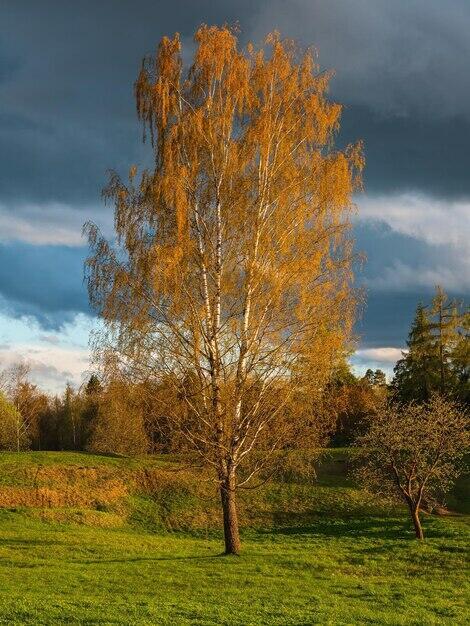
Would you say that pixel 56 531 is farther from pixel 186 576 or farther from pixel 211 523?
pixel 186 576

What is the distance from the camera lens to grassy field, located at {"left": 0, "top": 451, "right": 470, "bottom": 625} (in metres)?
15.8

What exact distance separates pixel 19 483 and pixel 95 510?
4.92 m

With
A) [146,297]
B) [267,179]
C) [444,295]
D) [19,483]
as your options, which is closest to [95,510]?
[19,483]

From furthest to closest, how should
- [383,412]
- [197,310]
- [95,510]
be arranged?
[95,510]
[383,412]
[197,310]

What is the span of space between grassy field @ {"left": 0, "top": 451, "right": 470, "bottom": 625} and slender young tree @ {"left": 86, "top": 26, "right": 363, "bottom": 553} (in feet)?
13.9

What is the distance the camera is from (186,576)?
21.1 metres

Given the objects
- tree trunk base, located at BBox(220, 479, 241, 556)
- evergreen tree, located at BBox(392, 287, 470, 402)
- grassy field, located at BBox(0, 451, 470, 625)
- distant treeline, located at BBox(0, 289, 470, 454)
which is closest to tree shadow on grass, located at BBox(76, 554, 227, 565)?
grassy field, located at BBox(0, 451, 470, 625)

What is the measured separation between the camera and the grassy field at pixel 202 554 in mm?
15836

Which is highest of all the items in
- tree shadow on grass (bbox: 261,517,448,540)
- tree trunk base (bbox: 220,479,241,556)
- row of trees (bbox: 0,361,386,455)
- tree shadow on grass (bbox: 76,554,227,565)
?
row of trees (bbox: 0,361,386,455)

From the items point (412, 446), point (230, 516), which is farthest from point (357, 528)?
point (230, 516)

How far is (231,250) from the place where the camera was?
2394 cm

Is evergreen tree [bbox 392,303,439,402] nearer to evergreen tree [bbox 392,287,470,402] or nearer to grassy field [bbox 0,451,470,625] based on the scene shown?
evergreen tree [bbox 392,287,470,402]

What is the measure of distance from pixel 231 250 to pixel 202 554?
1229cm

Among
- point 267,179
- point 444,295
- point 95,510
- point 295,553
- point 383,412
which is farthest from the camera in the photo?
point 444,295
